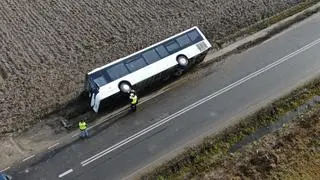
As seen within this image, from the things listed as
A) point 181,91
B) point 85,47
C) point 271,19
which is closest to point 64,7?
point 85,47

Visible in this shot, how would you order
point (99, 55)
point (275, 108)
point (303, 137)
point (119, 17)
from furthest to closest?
1. point (119, 17)
2. point (99, 55)
3. point (275, 108)
4. point (303, 137)

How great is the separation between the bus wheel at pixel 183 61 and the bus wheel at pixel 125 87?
10.1ft

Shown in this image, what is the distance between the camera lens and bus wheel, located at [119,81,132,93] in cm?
2373

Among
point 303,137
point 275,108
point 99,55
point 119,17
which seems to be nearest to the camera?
point 303,137

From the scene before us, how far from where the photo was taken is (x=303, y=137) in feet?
76.6

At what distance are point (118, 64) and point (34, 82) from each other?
4.64 metres

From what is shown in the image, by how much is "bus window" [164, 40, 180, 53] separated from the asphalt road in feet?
6.28

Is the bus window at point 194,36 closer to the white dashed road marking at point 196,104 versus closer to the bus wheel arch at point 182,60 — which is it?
the bus wheel arch at point 182,60

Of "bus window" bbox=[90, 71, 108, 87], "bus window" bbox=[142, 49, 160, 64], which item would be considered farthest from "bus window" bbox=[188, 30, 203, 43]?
"bus window" bbox=[90, 71, 108, 87]

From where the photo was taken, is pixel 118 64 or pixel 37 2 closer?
pixel 118 64

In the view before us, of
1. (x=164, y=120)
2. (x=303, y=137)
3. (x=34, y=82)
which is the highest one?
(x=34, y=82)

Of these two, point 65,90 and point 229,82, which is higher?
point 65,90

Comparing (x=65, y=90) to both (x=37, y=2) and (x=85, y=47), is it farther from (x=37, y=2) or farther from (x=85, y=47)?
(x=37, y=2)

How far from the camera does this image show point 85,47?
90.7ft
